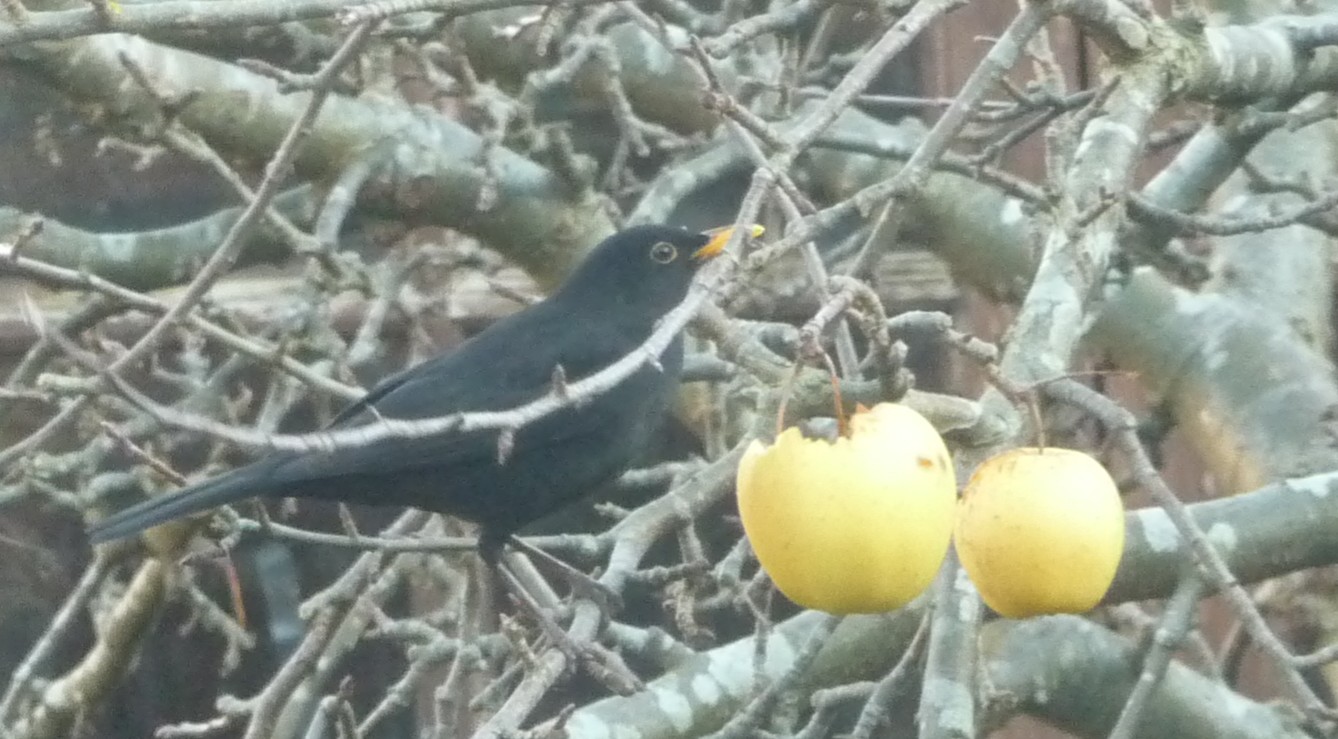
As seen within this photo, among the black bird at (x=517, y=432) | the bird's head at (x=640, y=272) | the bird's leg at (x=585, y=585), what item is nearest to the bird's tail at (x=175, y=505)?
the black bird at (x=517, y=432)

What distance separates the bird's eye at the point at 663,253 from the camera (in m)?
2.30

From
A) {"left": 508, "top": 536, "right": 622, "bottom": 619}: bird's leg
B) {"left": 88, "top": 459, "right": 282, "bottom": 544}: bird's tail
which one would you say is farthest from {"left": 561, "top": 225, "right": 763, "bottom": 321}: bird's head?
{"left": 88, "top": 459, "right": 282, "bottom": 544}: bird's tail

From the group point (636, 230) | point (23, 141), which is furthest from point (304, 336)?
point (23, 141)

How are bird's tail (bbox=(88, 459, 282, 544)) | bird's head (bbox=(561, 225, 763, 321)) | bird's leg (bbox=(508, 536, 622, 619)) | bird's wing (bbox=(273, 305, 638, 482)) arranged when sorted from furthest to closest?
bird's head (bbox=(561, 225, 763, 321)) < bird's wing (bbox=(273, 305, 638, 482)) < bird's tail (bbox=(88, 459, 282, 544)) < bird's leg (bbox=(508, 536, 622, 619))

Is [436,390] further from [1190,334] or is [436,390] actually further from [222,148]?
[1190,334]

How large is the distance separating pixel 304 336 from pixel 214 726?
0.80 metres

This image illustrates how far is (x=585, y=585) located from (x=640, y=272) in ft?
1.92

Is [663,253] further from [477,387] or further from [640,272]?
[477,387]

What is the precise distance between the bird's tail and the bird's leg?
393 mm

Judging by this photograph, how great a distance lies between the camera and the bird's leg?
1.69 meters

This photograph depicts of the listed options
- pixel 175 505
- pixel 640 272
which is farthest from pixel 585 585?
pixel 640 272

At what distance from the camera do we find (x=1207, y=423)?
254cm

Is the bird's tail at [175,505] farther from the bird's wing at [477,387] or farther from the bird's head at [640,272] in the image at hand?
the bird's head at [640,272]

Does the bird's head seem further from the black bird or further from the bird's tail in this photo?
the bird's tail
